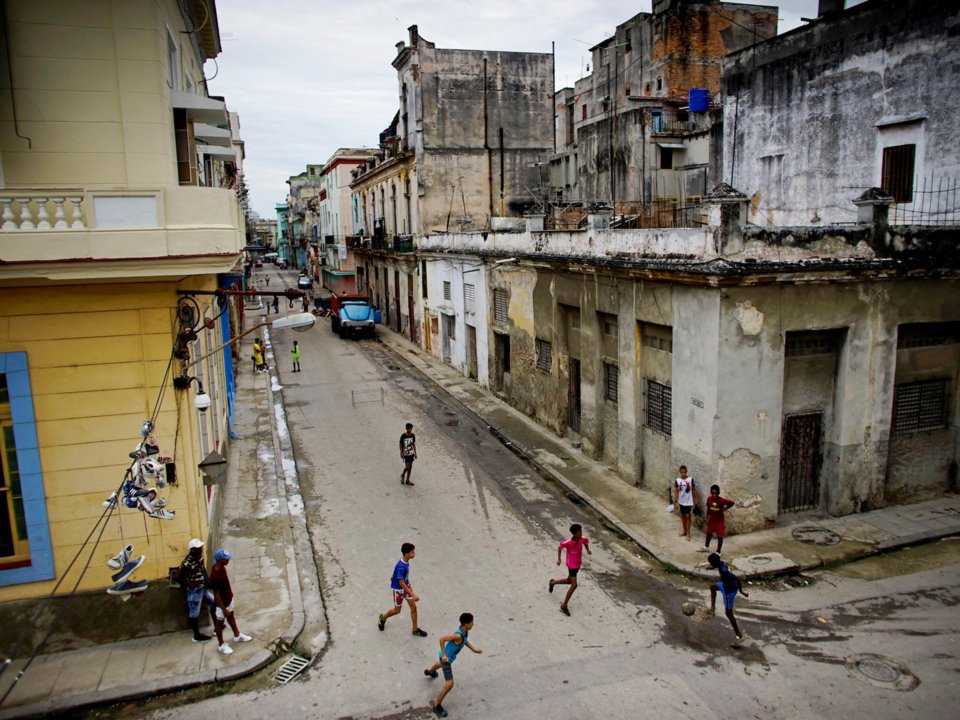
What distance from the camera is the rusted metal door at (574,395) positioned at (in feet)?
56.8

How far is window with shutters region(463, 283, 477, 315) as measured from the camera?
23.5 meters

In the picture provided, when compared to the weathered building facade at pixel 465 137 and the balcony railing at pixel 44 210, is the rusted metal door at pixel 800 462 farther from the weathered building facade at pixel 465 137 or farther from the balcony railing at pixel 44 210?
the weathered building facade at pixel 465 137

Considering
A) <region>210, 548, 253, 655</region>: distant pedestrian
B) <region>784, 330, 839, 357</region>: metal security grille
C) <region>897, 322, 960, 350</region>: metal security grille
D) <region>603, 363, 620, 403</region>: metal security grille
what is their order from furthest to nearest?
<region>603, 363, 620, 403</region>: metal security grille → <region>897, 322, 960, 350</region>: metal security grille → <region>784, 330, 839, 357</region>: metal security grille → <region>210, 548, 253, 655</region>: distant pedestrian

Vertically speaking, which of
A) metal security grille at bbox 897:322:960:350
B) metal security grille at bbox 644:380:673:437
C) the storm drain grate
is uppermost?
metal security grille at bbox 897:322:960:350

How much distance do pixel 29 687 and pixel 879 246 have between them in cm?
1356

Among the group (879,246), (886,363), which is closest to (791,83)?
(879,246)

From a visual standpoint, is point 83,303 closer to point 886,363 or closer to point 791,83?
point 886,363

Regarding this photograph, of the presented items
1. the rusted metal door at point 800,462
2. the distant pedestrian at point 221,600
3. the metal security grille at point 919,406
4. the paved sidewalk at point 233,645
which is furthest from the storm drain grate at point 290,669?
the metal security grille at point 919,406

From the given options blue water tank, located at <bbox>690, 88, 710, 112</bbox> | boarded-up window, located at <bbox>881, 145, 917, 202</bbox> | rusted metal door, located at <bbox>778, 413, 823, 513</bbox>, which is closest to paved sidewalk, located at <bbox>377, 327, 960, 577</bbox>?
rusted metal door, located at <bbox>778, 413, 823, 513</bbox>

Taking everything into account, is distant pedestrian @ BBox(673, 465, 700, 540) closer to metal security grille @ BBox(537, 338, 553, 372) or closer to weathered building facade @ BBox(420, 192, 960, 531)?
weathered building facade @ BBox(420, 192, 960, 531)

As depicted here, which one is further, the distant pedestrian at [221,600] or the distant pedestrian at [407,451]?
the distant pedestrian at [407,451]

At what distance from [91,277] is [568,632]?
285 inches

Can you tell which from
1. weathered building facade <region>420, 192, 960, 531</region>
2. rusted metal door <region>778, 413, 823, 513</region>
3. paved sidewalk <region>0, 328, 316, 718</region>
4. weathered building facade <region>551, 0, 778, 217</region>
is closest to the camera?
paved sidewalk <region>0, 328, 316, 718</region>

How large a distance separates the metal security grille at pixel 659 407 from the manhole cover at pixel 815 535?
267cm
